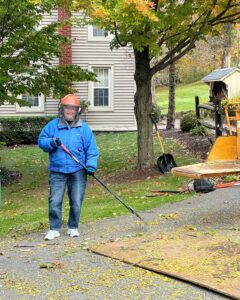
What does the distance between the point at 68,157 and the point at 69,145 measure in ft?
0.50

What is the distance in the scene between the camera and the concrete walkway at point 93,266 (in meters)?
4.84

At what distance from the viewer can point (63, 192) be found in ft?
Answer: 23.0

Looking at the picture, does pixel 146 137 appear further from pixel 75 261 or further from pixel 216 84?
pixel 75 261

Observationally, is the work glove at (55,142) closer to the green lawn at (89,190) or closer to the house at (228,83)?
the green lawn at (89,190)

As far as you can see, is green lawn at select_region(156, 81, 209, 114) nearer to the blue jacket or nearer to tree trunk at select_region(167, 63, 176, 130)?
tree trunk at select_region(167, 63, 176, 130)

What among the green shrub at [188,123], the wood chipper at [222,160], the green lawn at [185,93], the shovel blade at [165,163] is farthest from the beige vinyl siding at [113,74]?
the green lawn at [185,93]

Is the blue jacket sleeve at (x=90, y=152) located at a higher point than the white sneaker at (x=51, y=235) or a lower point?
higher

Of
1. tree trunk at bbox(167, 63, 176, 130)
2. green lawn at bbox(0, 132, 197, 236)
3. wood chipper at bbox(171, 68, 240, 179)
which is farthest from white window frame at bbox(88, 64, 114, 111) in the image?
wood chipper at bbox(171, 68, 240, 179)

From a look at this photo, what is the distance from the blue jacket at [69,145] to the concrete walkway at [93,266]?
3.01ft

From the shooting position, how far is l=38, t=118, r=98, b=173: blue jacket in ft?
22.6

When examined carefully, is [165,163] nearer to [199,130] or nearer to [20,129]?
[199,130]

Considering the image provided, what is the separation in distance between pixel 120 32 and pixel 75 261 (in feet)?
24.9

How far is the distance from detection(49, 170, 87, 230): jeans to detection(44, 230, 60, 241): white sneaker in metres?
0.05

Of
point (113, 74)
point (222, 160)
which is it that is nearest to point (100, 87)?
point (113, 74)
